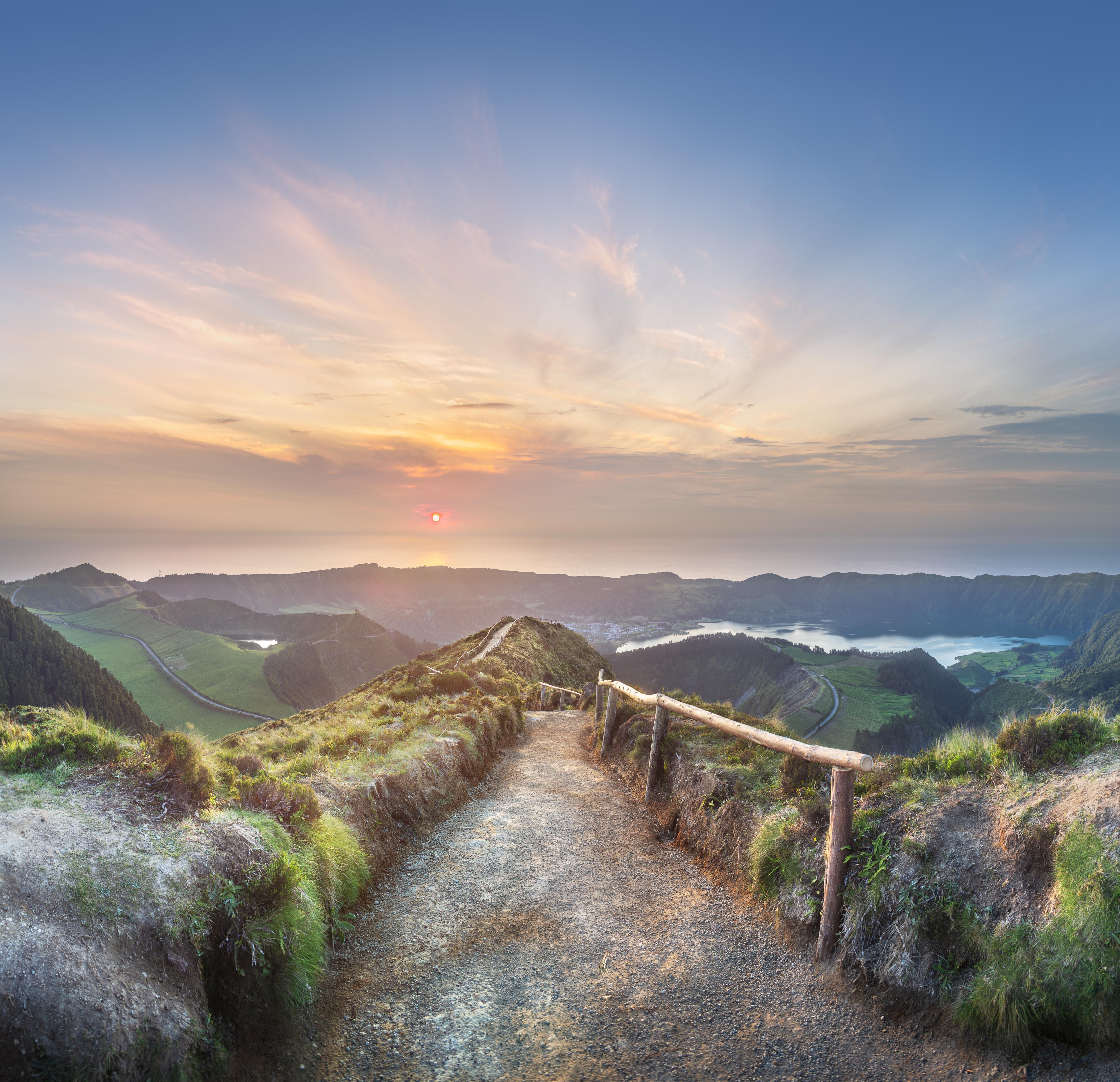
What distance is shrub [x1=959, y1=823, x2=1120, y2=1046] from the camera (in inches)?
156

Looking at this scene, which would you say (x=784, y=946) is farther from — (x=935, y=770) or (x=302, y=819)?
(x=302, y=819)

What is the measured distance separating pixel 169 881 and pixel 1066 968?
7072mm

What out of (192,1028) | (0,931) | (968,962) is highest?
(0,931)

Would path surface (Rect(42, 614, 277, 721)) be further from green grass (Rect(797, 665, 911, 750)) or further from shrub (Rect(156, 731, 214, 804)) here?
shrub (Rect(156, 731, 214, 804))

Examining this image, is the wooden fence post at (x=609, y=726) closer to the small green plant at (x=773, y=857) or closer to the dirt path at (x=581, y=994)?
the dirt path at (x=581, y=994)

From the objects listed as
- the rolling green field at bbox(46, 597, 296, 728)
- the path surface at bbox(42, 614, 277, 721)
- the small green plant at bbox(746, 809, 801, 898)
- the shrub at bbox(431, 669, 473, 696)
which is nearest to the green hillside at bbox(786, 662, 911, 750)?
the shrub at bbox(431, 669, 473, 696)

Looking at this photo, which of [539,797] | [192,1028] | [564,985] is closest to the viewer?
[192,1028]

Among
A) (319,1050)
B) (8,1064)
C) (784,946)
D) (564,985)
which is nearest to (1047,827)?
(784,946)

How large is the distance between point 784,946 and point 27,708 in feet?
30.2

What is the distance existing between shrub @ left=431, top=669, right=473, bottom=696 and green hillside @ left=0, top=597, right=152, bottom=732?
107m

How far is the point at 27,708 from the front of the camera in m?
6.65

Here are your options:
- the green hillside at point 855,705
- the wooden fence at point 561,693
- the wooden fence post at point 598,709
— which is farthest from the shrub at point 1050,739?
the green hillside at point 855,705

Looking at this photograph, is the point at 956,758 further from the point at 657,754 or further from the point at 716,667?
the point at 716,667

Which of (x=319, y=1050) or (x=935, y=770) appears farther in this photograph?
(x=935, y=770)
